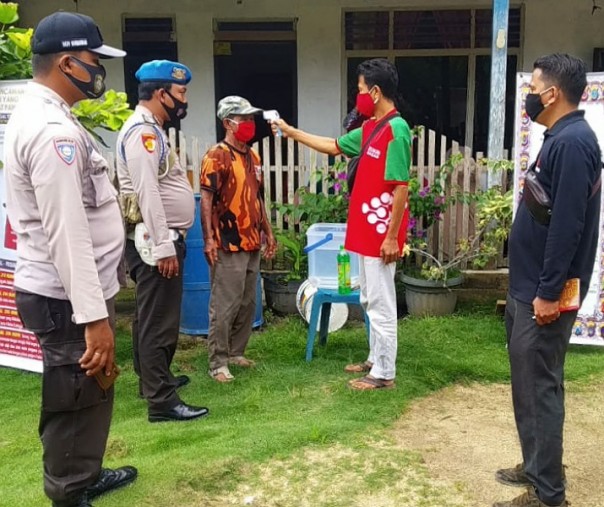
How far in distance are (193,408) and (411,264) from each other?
3024 mm

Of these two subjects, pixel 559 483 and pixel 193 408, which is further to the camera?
pixel 193 408

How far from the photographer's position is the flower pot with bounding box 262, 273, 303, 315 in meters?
5.88

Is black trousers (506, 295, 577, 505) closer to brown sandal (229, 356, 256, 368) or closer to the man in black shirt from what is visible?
the man in black shirt

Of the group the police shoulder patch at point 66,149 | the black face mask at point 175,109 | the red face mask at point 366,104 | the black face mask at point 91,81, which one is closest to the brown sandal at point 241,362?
the black face mask at point 175,109

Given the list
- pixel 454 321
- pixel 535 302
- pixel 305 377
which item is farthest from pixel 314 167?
pixel 535 302

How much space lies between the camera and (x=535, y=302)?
8.33ft

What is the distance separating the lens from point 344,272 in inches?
177

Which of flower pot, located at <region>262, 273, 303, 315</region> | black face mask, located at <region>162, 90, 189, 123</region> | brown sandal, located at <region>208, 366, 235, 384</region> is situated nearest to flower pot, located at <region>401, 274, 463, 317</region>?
flower pot, located at <region>262, 273, 303, 315</region>

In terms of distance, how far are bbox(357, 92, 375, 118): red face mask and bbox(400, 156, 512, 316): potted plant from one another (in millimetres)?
1854

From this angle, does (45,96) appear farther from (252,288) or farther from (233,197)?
(252,288)

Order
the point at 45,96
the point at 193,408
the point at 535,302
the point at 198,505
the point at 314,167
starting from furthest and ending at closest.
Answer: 1. the point at 314,167
2. the point at 193,408
3. the point at 198,505
4. the point at 535,302
5. the point at 45,96

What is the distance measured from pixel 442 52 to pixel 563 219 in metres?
6.15

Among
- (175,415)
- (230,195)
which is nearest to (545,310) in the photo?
(175,415)

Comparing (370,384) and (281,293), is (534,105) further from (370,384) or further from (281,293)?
(281,293)
